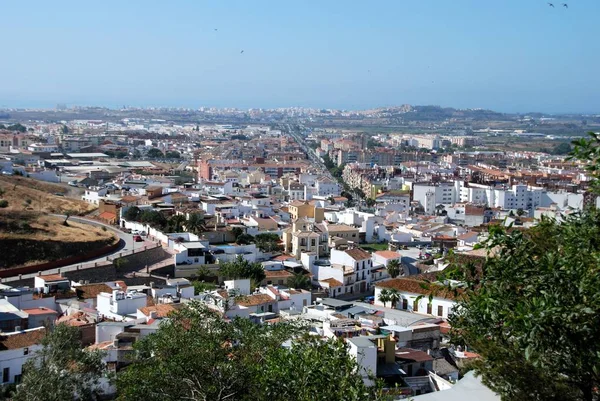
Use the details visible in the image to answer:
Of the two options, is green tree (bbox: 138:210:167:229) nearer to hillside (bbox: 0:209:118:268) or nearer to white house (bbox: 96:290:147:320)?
hillside (bbox: 0:209:118:268)

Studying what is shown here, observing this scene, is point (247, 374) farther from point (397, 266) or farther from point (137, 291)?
point (397, 266)

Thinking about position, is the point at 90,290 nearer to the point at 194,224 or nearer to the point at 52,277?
the point at 52,277

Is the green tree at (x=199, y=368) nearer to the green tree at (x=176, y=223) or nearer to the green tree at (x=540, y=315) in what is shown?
the green tree at (x=540, y=315)

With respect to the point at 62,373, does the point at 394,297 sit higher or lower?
lower

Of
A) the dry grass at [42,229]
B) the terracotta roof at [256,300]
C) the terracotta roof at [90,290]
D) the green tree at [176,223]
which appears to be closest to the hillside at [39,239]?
the dry grass at [42,229]

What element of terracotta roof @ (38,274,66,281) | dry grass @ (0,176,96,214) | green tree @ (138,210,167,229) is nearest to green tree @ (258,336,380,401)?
terracotta roof @ (38,274,66,281)

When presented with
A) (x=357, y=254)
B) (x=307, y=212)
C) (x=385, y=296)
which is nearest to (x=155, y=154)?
(x=307, y=212)
